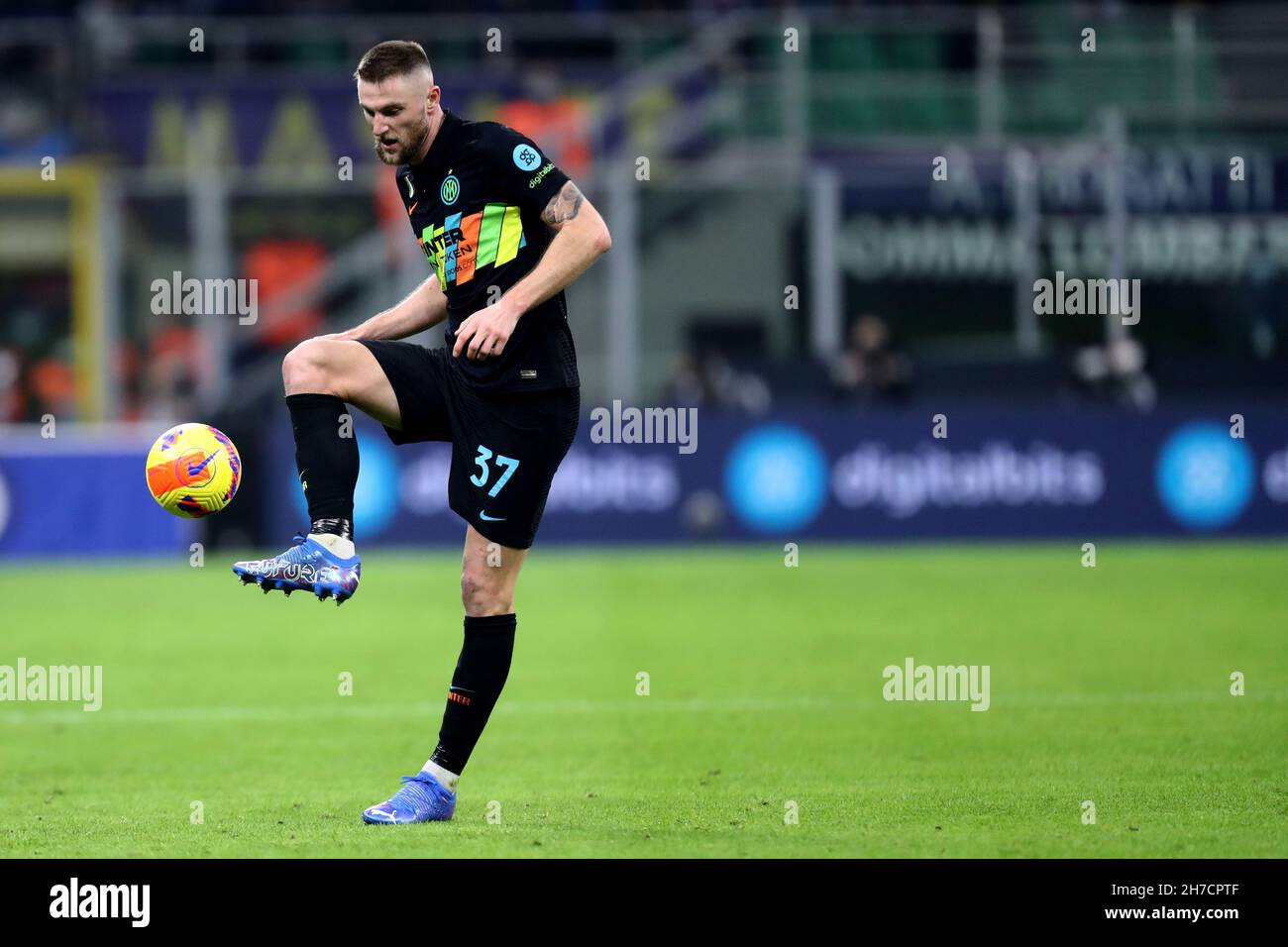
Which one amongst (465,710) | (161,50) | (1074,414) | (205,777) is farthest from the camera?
(161,50)

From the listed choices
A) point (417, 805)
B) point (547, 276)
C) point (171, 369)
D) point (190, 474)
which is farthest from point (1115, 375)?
point (190, 474)

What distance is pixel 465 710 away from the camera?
22.4ft

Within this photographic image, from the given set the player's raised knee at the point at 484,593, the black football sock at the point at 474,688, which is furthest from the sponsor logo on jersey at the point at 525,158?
the black football sock at the point at 474,688

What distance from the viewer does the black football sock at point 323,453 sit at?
257 inches

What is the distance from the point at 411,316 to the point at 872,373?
46.3 ft

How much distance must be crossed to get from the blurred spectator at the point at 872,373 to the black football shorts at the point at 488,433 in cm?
1418

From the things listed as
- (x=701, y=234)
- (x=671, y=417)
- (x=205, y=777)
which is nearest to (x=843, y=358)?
(x=671, y=417)

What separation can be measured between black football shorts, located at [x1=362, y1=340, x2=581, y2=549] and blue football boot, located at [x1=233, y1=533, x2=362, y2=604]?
1.99 feet

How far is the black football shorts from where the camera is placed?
6.74 metres

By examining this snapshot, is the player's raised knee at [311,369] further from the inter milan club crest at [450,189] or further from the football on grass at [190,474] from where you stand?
the inter milan club crest at [450,189]
